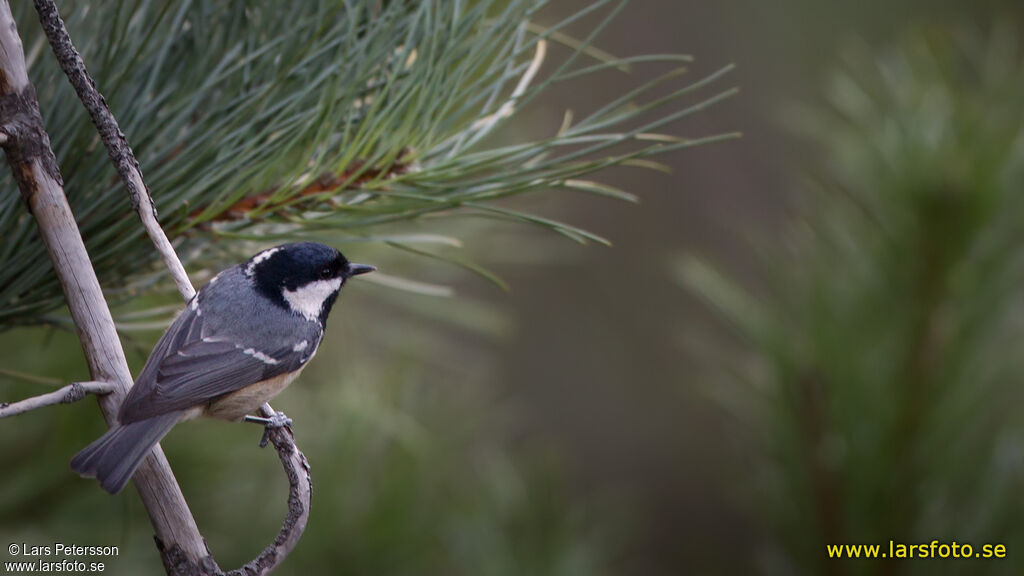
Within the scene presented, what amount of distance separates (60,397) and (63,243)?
81 millimetres

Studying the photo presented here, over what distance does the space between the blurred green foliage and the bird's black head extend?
38cm

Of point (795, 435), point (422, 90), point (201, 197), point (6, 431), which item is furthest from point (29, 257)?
point (795, 435)

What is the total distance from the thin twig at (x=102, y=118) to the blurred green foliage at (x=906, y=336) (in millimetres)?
607

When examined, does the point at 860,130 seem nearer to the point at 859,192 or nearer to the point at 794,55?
the point at 859,192

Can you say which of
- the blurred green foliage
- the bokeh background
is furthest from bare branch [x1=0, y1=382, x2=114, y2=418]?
the blurred green foliage

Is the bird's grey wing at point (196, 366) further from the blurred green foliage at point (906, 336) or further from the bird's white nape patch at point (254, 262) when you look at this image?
the blurred green foliage at point (906, 336)

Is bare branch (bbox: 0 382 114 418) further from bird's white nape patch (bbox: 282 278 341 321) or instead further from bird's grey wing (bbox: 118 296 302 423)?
bird's white nape patch (bbox: 282 278 341 321)

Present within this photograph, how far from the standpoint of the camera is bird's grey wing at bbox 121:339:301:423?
0.72 m

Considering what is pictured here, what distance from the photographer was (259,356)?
86 cm

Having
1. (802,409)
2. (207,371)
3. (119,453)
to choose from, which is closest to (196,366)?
(207,371)

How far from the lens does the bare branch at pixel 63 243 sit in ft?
1.54

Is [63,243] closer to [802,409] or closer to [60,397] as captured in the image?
[60,397]

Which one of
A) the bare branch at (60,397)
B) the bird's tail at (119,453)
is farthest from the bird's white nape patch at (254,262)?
the bare branch at (60,397)

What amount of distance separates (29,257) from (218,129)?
0.48 ft
